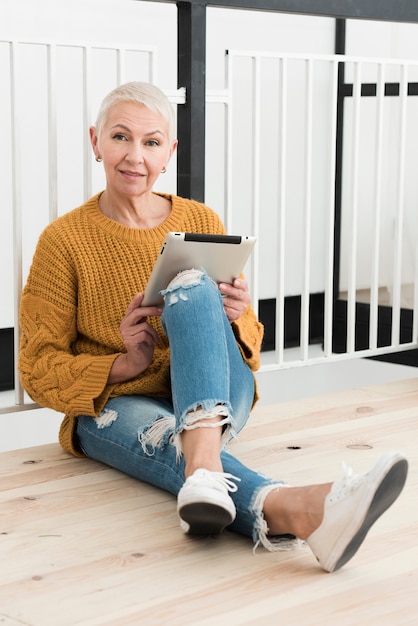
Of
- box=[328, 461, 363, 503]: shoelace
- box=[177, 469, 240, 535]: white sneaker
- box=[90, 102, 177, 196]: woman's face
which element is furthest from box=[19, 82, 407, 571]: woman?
box=[328, 461, 363, 503]: shoelace

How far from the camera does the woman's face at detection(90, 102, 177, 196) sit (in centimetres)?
186

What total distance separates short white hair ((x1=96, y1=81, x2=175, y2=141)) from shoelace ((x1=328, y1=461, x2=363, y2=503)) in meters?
0.81

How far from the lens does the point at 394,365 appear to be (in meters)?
3.79

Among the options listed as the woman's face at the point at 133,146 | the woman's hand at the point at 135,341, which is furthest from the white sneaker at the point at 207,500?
the woman's face at the point at 133,146

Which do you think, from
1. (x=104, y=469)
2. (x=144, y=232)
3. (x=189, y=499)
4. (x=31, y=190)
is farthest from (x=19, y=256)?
(x=31, y=190)

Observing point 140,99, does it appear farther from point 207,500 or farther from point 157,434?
point 207,500

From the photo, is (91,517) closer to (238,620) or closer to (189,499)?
(189,499)

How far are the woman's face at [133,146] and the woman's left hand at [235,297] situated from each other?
0.26m

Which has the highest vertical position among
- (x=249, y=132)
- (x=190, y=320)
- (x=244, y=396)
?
(x=249, y=132)

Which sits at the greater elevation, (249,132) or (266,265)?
(249,132)

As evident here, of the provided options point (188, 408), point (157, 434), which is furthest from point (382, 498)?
point (157, 434)

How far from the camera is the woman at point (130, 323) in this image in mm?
1653

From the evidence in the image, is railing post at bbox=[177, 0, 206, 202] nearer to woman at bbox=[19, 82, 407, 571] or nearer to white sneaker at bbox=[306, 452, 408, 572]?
woman at bbox=[19, 82, 407, 571]

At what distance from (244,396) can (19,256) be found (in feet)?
1.97
